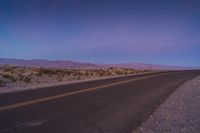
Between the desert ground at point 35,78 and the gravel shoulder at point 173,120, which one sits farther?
the desert ground at point 35,78

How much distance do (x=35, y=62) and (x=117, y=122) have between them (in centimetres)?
17733

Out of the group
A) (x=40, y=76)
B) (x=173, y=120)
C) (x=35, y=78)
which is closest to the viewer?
(x=173, y=120)

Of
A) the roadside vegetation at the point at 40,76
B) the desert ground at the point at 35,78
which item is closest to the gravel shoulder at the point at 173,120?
the desert ground at the point at 35,78

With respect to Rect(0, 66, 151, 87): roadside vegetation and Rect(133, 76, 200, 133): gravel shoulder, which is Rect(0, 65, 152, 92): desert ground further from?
Rect(133, 76, 200, 133): gravel shoulder

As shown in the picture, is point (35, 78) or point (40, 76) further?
point (40, 76)

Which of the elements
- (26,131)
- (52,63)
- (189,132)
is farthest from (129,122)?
(52,63)

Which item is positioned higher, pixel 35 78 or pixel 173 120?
pixel 173 120

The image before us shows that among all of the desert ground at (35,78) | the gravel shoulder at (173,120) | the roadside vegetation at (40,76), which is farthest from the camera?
the roadside vegetation at (40,76)

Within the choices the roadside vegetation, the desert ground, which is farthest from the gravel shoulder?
the roadside vegetation

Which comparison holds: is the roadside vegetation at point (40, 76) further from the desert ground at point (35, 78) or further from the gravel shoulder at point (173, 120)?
the gravel shoulder at point (173, 120)

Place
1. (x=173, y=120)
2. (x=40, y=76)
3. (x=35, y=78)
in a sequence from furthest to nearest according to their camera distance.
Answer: (x=40, y=76) → (x=35, y=78) → (x=173, y=120)

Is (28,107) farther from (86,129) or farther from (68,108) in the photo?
(86,129)

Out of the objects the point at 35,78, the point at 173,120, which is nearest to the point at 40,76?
the point at 35,78

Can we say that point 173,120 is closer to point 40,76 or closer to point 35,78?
point 35,78
